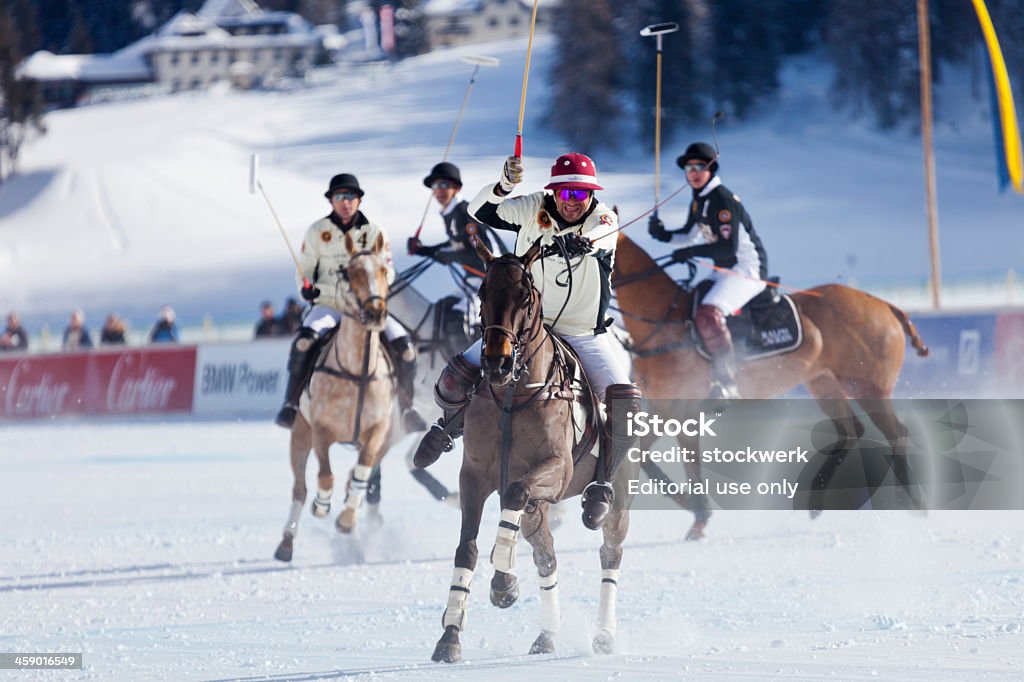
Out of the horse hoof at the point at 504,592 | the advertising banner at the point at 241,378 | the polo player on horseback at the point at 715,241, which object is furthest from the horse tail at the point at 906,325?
the advertising banner at the point at 241,378

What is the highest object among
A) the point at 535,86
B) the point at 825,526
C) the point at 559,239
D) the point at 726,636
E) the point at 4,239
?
the point at 559,239

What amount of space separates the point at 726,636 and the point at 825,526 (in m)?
4.12

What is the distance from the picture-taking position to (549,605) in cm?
660

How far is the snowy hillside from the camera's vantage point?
4559 centimetres

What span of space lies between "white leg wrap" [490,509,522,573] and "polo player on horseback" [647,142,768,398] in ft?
14.9

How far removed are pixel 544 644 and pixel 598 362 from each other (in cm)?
137

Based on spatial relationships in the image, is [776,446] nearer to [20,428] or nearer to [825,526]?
[825,526]

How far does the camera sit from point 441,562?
939 cm

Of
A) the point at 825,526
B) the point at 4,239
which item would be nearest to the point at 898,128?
the point at 4,239

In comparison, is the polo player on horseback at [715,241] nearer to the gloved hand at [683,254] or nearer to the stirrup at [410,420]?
the gloved hand at [683,254]

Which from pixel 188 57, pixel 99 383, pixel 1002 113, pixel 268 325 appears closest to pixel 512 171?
pixel 1002 113

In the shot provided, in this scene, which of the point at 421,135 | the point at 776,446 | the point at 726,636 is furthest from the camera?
the point at 421,135

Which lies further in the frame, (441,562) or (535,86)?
(535,86)

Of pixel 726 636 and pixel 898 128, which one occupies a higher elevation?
pixel 726 636
